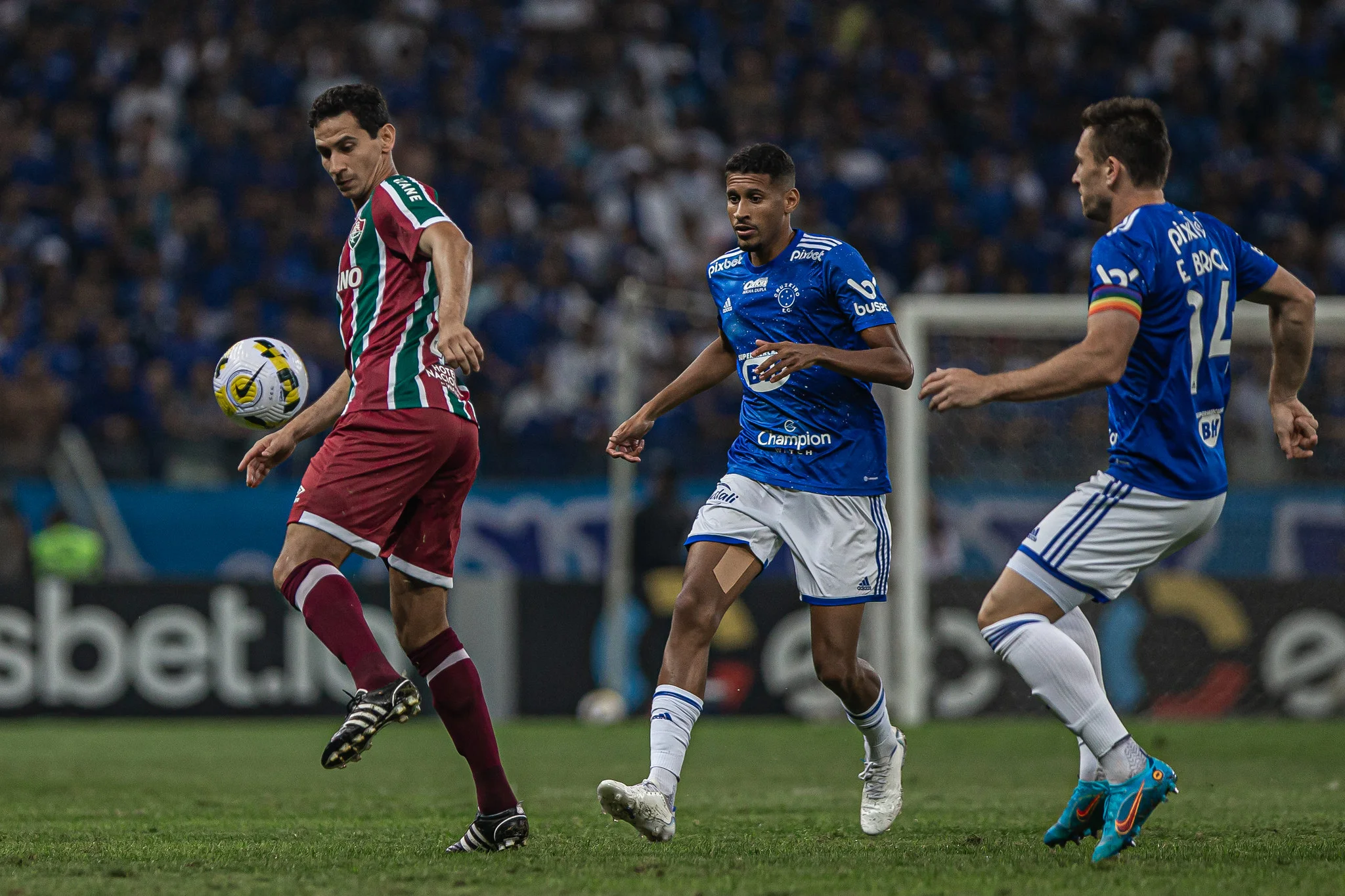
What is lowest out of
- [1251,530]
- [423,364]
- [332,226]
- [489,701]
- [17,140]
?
[489,701]

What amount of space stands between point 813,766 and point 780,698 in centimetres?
408

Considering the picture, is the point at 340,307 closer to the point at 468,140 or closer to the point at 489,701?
the point at 489,701

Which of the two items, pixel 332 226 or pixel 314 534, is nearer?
pixel 314 534

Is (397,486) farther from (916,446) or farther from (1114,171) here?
(916,446)

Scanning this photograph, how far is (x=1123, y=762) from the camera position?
15.9 ft

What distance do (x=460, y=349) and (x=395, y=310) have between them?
0.66m

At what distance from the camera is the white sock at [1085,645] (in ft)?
17.5

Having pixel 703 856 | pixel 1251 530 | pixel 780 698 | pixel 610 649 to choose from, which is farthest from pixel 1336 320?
pixel 703 856

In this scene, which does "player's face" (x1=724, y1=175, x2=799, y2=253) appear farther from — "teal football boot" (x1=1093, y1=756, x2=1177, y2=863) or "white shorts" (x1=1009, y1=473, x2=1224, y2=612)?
"teal football boot" (x1=1093, y1=756, x2=1177, y2=863)

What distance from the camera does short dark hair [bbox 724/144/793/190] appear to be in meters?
5.98

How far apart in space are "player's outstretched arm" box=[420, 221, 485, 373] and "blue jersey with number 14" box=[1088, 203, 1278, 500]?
1.85m

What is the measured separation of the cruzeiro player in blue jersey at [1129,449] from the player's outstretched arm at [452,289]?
1.67m

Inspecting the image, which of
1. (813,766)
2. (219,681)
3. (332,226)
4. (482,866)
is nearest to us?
(482,866)

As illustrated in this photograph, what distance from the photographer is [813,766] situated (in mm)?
9391
